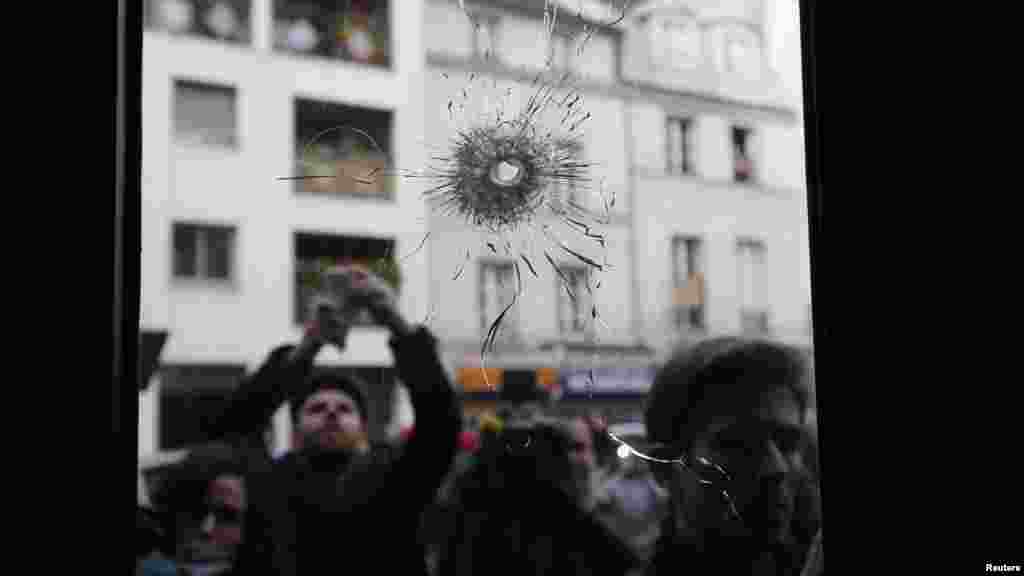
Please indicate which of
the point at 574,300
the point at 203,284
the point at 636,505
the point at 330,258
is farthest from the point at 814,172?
the point at 203,284

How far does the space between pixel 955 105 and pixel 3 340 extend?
43.5 inches

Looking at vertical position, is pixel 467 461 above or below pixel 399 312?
below

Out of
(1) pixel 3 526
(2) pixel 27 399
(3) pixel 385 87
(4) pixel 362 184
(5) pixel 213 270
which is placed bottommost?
(1) pixel 3 526

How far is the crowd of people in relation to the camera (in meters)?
1.25

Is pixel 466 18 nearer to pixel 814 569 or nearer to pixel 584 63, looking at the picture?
pixel 584 63

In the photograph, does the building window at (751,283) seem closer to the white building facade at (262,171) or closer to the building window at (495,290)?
the building window at (495,290)

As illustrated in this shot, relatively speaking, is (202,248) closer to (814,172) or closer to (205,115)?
(205,115)

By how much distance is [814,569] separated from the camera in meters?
1.09

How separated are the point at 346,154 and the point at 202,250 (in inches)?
12.5

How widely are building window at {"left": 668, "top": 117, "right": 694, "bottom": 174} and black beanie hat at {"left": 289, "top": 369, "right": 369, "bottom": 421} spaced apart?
623 millimetres

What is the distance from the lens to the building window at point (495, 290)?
121cm

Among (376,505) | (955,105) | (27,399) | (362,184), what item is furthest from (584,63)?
(27,399)

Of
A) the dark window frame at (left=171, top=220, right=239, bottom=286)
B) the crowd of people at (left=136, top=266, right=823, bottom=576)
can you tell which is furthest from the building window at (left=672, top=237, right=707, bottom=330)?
the dark window frame at (left=171, top=220, right=239, bottom=286)

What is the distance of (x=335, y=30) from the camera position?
1.44m
